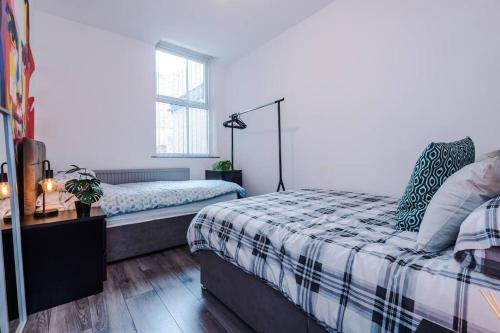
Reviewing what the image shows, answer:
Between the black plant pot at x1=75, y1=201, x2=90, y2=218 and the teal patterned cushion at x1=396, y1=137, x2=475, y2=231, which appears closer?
the teal patterned cushion at x1=396, y1=137, x2=475, y2=231

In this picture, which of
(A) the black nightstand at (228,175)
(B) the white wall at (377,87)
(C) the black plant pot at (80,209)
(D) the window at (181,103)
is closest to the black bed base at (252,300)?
(C) the black plant pot at (80,209)

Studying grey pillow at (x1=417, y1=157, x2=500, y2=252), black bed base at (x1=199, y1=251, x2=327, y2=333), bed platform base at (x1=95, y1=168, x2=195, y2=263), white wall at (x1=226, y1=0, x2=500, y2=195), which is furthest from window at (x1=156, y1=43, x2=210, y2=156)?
grey pillow at (x1=417, y1=157, x2=500, y2=252)

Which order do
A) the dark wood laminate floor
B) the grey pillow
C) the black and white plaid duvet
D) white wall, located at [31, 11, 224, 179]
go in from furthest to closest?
white wall, located at [31, 11, 224, 179] < the dark wood laminate floor < the grey pillow < the black and white plaid duvet

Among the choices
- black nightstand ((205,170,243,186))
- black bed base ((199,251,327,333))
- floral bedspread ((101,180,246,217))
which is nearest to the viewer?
black bed base ((199,251,327,333))

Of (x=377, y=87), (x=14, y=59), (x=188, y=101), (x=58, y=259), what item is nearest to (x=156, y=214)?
(x=58, y=259)

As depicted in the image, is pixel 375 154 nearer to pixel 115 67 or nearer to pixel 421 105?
pixel 421 105

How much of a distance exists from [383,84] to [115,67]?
338cm

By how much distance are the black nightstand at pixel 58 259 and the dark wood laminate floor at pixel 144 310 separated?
0.08 meters

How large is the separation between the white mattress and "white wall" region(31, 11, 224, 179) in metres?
1.34

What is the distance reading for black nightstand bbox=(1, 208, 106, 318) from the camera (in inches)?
55.6

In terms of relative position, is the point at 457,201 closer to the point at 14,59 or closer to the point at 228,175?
the point at 14,59

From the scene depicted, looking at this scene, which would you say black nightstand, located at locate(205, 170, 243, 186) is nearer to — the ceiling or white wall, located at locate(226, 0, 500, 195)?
white wall, located at locate(226, 0, 500, 195)

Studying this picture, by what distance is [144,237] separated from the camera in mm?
2225

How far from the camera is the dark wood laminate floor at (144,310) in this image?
130 centimetres
